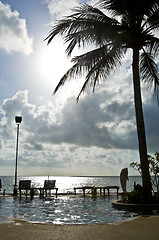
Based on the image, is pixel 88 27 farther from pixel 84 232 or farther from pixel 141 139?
Result: pixel 84 232

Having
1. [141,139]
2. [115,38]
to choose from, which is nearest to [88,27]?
[115,38]

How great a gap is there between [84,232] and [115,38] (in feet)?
27.9

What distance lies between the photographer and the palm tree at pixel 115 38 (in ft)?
34.5

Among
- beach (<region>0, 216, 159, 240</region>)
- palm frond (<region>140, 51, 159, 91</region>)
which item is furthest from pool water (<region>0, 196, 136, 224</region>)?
palm frond (<region>140, 51, 159, 91</region>)

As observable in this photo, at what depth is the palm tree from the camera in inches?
414

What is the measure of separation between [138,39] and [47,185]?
36.4 feet

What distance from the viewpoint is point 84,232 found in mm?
4949

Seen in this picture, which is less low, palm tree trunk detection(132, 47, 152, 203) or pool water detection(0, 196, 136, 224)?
palm tree trunk detection(132, 47, 152, 203)

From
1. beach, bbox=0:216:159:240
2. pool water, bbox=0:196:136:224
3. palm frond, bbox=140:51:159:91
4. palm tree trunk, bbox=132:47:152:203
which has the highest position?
palm frond, bbox=140:51:159:91

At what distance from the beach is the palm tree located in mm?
4535

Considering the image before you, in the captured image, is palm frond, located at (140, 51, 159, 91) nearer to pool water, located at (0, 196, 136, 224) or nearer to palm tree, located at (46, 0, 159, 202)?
palm tree, located at (46, 0, 159, 202)

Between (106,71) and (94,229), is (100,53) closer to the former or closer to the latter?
(106,71)

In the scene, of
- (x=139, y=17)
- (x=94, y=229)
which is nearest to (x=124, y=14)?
(x=139, y=17)

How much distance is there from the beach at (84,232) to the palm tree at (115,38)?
453cm
